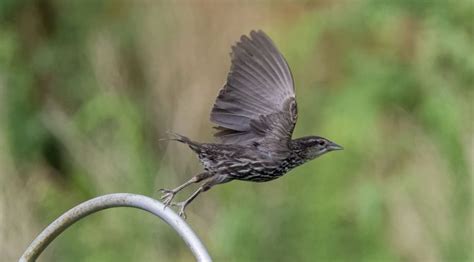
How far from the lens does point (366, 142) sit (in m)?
6.38

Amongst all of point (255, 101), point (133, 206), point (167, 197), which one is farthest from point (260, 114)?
point (133, 206)

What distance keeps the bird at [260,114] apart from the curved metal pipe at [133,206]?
70cm

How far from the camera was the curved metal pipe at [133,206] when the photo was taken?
2.62 m

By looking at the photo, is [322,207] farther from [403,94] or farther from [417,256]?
[403,94]

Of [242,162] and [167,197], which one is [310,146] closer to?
[242,162]

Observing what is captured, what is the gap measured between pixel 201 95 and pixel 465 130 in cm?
209

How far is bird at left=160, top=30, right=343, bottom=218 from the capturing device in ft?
11.6

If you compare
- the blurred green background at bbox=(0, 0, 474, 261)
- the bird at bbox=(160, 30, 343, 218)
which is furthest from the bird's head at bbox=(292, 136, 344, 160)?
the blurred green background at bbox=(0, 0, 474, 261)

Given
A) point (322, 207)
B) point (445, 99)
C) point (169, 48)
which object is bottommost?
Result: point (322, 207)

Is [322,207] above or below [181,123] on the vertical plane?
below

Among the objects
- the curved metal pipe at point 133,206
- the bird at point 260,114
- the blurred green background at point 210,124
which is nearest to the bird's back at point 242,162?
the bird at point 260,114

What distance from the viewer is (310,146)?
12.1ft

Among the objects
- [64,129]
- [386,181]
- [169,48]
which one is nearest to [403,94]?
[386,181]

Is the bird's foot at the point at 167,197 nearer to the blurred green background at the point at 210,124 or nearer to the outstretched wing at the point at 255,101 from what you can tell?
the outstretched wing at the point at 255,101
